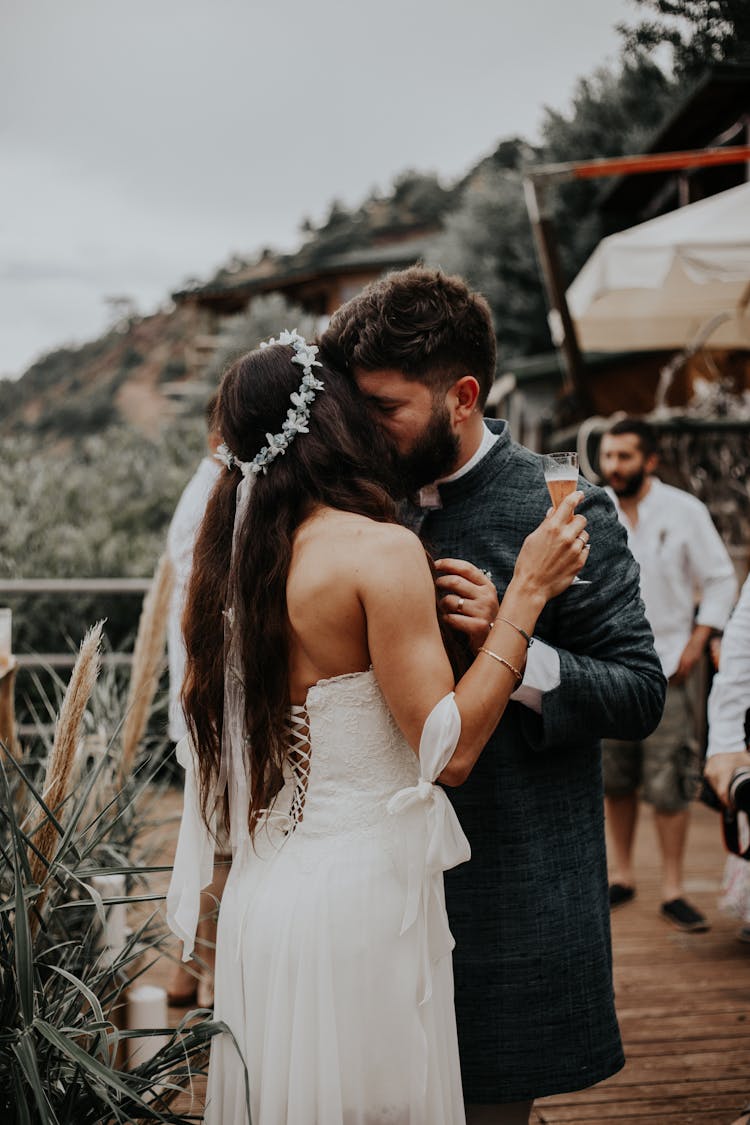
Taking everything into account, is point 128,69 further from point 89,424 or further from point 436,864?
point 89,424

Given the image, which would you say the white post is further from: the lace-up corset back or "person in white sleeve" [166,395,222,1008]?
the lace-up corset back

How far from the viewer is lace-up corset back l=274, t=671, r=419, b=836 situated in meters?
1.80

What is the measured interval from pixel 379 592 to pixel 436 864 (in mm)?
458

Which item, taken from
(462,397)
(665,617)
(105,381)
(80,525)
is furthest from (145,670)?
(105,381)

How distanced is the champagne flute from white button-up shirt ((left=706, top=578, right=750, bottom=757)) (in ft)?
3.67

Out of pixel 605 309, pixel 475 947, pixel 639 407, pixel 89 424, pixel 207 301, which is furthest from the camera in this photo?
pixel 89 424

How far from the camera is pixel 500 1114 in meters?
2.03

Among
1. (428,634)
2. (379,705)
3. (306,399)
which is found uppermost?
(306,399)

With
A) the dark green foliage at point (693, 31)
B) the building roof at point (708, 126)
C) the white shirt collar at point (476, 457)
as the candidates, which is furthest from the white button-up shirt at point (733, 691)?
the dark green foliage at point (693, 31)

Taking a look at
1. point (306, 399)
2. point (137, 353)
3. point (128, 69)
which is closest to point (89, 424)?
point (137, 353)

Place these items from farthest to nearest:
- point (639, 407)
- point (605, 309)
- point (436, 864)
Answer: point (639, 407)
point (605, 309)
point (436, 864)

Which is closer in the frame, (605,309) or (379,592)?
(379,592)

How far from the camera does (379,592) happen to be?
1683 millimetres

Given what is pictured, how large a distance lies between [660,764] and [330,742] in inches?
134
